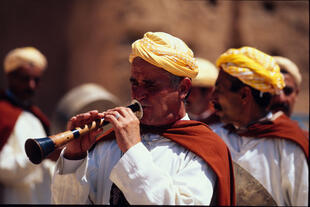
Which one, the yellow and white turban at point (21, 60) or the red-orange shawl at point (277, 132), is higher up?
the yellow and white turban at point (21, 60)

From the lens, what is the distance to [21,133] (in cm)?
505

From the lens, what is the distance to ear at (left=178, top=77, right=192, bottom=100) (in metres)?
2.54

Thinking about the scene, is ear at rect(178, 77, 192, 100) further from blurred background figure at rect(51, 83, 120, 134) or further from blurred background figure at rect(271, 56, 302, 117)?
blurred background figure at rect(51, 83, 120, 134)

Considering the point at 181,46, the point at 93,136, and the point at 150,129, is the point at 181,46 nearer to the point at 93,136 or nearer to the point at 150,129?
the point at 150,129

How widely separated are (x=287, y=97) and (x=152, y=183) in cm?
302

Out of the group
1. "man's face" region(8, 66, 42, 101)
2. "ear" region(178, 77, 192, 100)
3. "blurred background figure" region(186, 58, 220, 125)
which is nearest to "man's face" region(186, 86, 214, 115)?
"blurred background figure" region(186, 58, 220, 125)

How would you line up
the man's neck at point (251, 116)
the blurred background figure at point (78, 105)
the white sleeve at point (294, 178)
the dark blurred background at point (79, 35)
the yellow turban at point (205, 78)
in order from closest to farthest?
the white sleeve at point (294, 178), the man's neck at point (251, 116), the yellow turban at point (205, 78), the blurred background figure at point (78, 105), the dark blurred background at point (79, 35)

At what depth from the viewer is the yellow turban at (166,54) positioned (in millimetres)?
2416

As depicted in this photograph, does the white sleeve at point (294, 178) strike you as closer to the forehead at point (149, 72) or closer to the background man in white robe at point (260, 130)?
the background man in white robe at point (260, 130)

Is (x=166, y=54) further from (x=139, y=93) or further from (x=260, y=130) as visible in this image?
(x=260, y=130)

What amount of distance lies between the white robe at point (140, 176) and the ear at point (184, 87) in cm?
27

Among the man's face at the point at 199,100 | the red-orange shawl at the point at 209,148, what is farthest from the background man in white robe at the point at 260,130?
the man's face at the point at 199,100

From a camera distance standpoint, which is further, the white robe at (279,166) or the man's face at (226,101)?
the man's face at (226,101)

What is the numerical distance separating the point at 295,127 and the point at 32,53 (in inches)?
130
